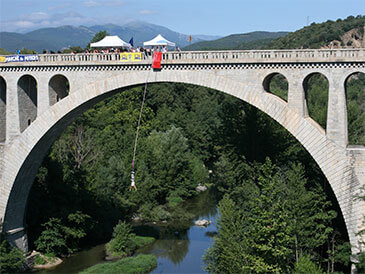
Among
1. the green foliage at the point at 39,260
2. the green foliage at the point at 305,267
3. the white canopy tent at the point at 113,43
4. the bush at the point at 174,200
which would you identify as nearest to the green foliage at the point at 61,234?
the green foliage at the point at 39,260

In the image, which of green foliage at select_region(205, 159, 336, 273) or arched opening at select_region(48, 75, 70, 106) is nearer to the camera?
green foliage at select_region(205, 159, 336, 273)

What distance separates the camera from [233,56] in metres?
27.3

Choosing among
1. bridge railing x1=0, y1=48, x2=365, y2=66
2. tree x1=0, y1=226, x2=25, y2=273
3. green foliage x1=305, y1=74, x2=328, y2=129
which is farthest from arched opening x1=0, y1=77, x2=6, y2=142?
green foliage x1=305, y1=74, x2=328, y2=129

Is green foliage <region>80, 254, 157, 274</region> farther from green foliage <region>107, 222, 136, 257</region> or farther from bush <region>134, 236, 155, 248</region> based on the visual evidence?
bush <region>134, 236, 155, 248</region>

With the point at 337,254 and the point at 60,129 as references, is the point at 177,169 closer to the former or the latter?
the point at 60,129

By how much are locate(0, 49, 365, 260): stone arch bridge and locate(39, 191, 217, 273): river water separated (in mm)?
4023

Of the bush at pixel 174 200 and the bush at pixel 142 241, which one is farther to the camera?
the bush at pixel 174 200

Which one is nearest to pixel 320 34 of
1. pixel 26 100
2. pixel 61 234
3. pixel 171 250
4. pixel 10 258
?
pixel 171 250

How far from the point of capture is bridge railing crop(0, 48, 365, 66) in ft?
80.4

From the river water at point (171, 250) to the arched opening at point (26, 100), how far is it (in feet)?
31.3

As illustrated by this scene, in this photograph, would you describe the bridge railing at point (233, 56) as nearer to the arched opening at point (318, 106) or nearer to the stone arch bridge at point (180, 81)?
the stone arch bridge at point (180, 81)

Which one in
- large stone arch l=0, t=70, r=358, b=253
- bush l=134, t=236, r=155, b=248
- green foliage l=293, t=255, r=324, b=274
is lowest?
bush l=134, t=236, r=155, b=248

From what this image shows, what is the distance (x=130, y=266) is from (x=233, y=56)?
1490 cm

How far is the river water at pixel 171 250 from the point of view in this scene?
34469 millimetres
